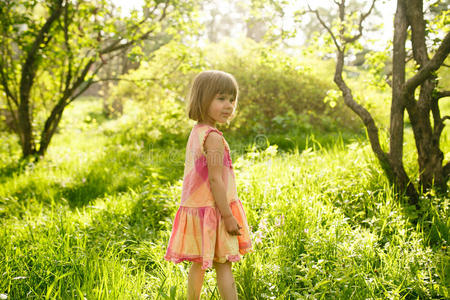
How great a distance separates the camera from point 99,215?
10.6 feet

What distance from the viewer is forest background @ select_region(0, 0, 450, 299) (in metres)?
2.13

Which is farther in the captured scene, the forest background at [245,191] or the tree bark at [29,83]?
the tree bark at [29,83]

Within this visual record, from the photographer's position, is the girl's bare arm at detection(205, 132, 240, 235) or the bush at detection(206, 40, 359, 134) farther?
the bush at detection(206, 40, 359, 134)

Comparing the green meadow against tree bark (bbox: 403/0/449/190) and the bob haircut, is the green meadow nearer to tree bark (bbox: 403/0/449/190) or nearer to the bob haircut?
tree bark (bbox: 403/0/449/190)

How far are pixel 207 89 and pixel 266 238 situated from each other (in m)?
1.44

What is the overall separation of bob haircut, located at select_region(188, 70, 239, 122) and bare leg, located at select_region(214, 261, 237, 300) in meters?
0.85

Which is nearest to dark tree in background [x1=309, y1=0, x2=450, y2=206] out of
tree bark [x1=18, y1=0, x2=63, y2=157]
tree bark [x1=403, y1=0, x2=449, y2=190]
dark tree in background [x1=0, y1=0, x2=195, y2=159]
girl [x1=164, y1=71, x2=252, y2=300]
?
tree bark [x1=403, y1=0, x2=449, y2=190]

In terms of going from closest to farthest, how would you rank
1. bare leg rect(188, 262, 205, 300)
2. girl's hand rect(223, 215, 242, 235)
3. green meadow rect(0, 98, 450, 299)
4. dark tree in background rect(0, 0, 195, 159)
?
girl's hand rect(223, 215, 242, 235) → bare leg rect(188, 262, 205, 300) → green meadow rect(0, 98, 450, 299) → dark tree in background rect(0, 0, 195, 159)

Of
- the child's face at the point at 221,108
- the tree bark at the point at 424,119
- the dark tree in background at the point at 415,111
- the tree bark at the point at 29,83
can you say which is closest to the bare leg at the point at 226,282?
the child's face at the point at 221,108

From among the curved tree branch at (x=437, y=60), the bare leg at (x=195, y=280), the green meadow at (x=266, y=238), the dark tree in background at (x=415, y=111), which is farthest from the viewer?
the dark tree in background at (x=415, y=111)

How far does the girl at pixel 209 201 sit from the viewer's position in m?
1.76

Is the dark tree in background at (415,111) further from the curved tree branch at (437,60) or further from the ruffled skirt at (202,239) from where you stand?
the ruffled skirt at (202,239)

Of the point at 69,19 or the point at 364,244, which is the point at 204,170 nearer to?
the point at 364,244

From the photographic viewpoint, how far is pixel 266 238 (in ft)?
8.88
